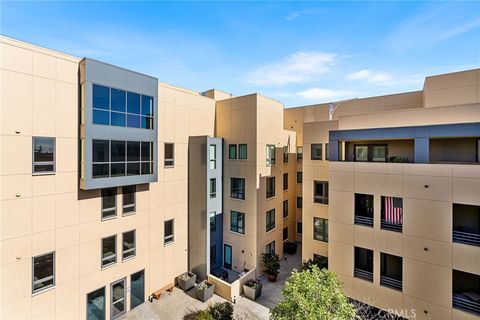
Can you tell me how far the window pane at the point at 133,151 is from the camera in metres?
13.7

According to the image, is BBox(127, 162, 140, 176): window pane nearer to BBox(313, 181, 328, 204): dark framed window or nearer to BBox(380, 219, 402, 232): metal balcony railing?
BBox(313, 181, 328, 204): dark framed window

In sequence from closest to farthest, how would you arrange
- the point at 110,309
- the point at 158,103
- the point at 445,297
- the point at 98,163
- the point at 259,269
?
the point at 445,297
the point at 98,163
the point at 110,309
the point at 158,103
the point at 259,269

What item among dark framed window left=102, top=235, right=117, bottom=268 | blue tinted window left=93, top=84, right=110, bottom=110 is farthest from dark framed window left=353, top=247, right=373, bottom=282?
blue tinted window left=93, top=84, right=110, bottom=110

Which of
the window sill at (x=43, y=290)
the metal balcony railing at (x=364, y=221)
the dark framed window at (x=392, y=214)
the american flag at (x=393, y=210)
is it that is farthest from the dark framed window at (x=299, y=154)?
the window sill at (x=43, y=290)

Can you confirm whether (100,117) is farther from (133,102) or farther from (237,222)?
(237,222)

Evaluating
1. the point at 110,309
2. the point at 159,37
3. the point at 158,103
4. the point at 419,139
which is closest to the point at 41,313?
the point at 110,309

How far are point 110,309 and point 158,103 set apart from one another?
505 inches

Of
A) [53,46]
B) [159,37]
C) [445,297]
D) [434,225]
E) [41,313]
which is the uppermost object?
[159,37]

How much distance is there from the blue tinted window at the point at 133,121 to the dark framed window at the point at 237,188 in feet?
27.7

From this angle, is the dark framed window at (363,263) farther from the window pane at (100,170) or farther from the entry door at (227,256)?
the window pane at (100,170)

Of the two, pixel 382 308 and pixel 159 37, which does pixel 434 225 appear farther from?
pixel 159 37

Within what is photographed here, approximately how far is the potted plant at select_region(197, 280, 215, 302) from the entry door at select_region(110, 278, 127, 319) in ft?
14.8

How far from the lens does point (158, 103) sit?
15859 millimetres

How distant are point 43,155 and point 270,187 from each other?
14974 millimetres
